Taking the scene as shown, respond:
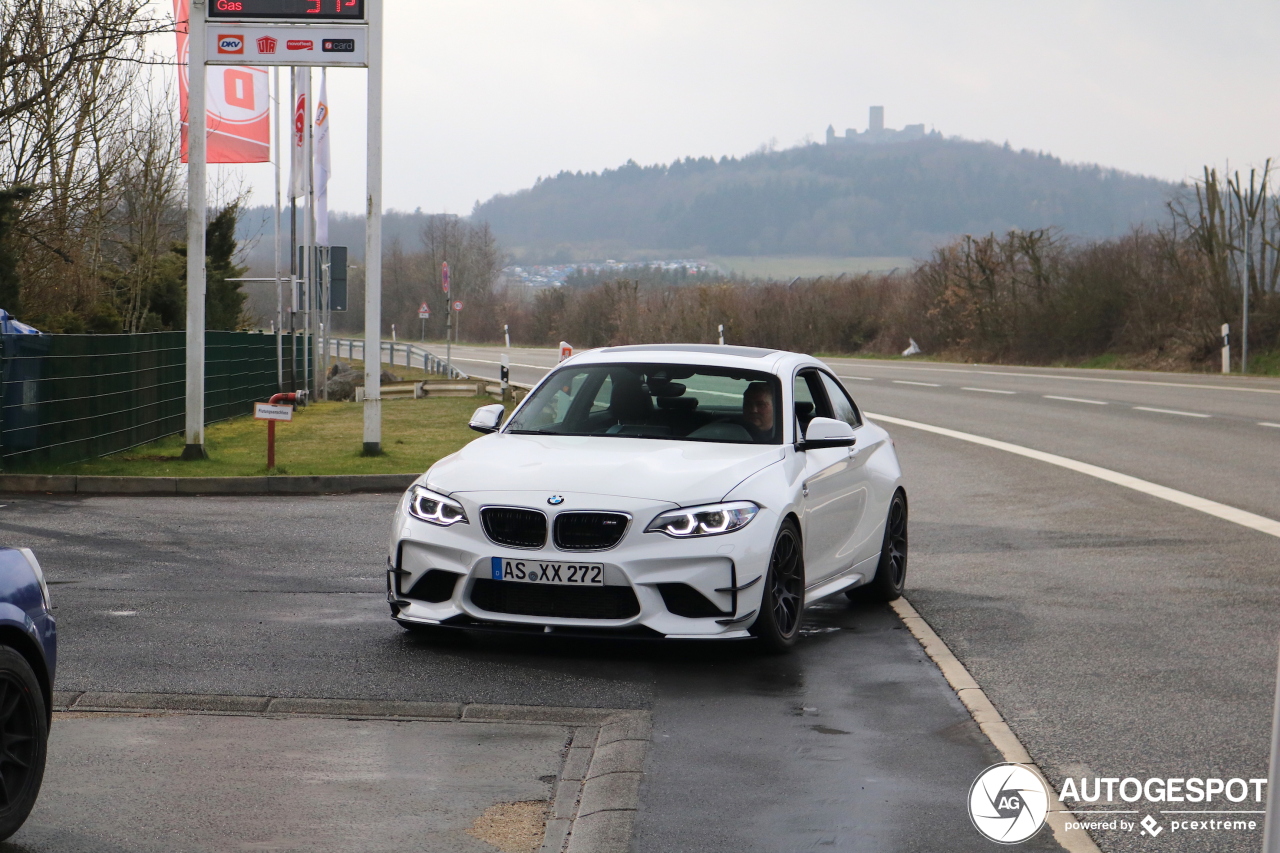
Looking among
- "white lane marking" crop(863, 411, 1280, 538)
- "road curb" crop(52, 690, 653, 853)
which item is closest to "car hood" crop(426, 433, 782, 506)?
"road curb" crop(52, 690, 653, 853)

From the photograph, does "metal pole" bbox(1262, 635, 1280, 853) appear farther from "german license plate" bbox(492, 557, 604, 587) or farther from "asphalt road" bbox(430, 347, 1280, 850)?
"german license plate" bbox(492, 557, 604, 587)

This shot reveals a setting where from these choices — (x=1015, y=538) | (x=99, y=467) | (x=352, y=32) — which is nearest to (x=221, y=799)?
(x=1015, y=538)

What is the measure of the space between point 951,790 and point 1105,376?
1265 inches

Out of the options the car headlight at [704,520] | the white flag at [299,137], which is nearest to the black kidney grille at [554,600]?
the car headlight at [704,520]

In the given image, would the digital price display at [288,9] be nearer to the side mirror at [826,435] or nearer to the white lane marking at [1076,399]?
the side mirror at [826,435]

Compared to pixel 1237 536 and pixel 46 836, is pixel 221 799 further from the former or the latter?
pixel 1237 536

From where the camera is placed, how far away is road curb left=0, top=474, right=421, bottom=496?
14344 mm

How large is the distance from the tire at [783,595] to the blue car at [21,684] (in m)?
3.42

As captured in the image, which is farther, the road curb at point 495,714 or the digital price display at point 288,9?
the digital price display at point 288,9

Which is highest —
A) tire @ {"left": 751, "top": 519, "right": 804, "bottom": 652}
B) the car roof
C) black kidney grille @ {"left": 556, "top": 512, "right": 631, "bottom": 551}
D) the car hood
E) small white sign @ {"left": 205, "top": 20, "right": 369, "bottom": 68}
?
small white sign @ {"left": 205, "top": 20, "right": 369, "bottom": 68}

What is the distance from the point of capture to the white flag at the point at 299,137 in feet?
102

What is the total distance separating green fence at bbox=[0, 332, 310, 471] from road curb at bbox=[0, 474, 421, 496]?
2.46ft

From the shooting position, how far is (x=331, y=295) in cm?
3419

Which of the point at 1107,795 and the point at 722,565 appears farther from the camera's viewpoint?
the point at 722,565
